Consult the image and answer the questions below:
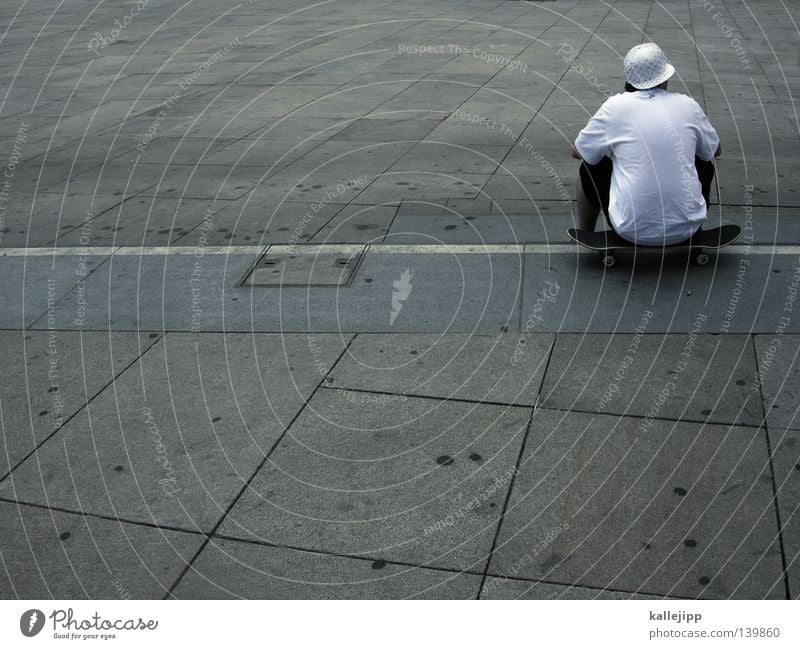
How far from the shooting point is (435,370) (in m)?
4.94

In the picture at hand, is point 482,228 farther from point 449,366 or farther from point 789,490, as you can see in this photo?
point 789,490

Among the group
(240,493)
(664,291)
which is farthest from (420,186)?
(240,493)

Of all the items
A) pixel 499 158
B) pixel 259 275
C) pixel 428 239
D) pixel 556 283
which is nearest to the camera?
pixel 556 283

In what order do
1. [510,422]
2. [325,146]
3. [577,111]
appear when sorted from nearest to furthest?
[510,422]
[325,146]
[577,111]

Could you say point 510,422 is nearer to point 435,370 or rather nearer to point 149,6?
point 435,370

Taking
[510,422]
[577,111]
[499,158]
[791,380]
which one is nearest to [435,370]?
[510,422]

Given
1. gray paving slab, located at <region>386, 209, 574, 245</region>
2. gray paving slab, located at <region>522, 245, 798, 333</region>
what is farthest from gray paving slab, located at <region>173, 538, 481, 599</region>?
gray paving slab, located at <region>386, 209, 574, 245</region>

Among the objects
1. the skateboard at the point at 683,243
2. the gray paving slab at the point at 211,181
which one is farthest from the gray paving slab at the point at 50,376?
the skateboard at the point at 683,243

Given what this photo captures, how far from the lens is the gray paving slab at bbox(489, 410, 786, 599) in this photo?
133 inches

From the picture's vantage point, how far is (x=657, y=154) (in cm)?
569

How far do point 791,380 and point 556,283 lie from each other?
170 centimetres

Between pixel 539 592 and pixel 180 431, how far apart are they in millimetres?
2065

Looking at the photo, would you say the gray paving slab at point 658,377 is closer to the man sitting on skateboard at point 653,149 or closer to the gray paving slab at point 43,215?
the man sitting on skateboard at point 653,149

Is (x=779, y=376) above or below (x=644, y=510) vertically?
below
